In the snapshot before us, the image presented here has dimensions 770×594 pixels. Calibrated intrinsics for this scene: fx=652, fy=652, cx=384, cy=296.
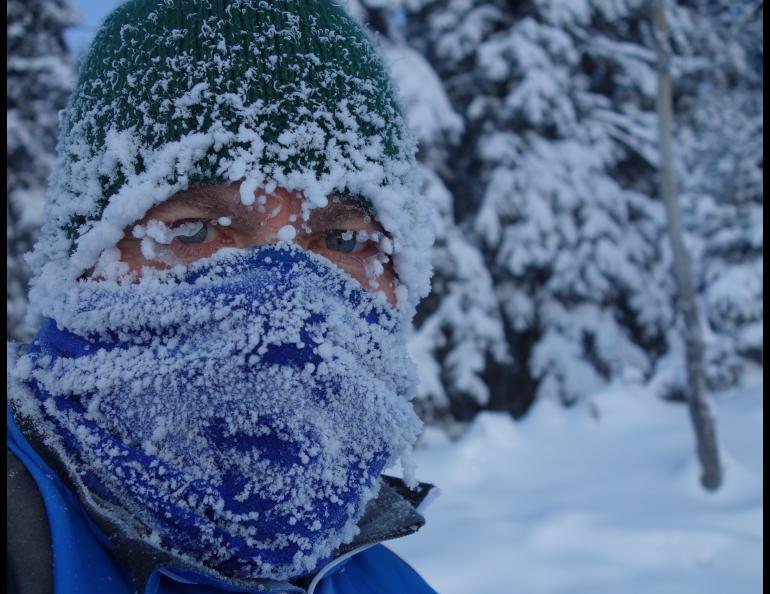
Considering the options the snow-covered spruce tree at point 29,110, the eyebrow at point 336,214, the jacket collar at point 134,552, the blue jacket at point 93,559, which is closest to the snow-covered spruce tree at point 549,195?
the snow-covered spruce tree at point 29,110

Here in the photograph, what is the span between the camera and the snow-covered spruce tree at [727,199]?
38.2 ft

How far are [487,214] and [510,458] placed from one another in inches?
164

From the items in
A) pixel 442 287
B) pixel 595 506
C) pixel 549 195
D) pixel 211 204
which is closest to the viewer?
pixel 211 204

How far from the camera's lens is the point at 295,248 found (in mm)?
1319

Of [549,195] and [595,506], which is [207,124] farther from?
[549,195]

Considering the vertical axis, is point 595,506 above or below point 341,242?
below

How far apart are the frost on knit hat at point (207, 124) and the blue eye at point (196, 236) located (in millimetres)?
86

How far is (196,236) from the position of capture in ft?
4.37

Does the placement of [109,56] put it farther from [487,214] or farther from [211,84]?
[487,214]

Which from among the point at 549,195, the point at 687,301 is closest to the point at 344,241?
the point at 687,301

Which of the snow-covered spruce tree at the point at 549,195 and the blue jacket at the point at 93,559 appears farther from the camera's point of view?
the snow-covered spruce tree at the point at 549,195

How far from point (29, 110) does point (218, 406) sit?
1248 cm

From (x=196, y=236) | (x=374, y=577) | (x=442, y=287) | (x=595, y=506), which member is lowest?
(x=442, y=287)

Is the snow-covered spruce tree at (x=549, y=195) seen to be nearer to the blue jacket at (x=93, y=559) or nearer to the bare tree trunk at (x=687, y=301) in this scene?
the bare tree trunk at (x=687, y=301)
